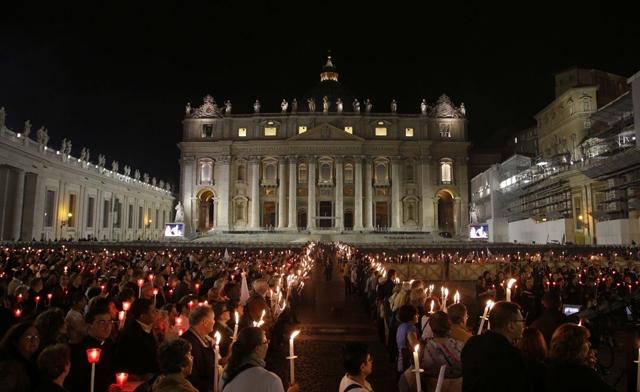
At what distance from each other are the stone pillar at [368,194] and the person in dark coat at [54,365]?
67.5m

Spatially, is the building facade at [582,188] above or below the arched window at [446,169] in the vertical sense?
below

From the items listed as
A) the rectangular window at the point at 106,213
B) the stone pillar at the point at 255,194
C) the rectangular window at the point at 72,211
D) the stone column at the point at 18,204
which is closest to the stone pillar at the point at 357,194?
the stone pillar at the point at 255,194

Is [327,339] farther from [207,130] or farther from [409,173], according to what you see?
[207,130]

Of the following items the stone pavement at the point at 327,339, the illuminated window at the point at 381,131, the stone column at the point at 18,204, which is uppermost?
the illuminated window at the point at 381,131

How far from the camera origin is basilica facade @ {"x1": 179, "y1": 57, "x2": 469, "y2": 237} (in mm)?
70938

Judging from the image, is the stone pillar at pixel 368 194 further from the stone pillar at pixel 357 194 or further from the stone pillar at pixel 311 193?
the stone pillar at pixel 311 193

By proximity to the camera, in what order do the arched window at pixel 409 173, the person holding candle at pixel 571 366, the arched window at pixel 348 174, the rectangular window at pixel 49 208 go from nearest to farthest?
the person holding candle at pixel 571 366
the rectangular window at pixel 49 208
the arched window at pixel 348 174
the arched window at pixel 409 173

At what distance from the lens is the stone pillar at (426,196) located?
2788 inches

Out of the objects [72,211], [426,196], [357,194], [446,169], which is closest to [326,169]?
[357,194]

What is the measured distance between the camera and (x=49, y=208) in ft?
164

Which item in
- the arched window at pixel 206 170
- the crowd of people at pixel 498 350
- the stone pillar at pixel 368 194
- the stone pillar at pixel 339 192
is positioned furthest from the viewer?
the arched window at pixel 206 170

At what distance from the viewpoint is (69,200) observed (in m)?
53.6

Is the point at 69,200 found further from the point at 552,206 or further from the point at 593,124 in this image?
→ the point at 593,124

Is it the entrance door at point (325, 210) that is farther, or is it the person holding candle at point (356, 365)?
the entrance door at point (325, 210)
